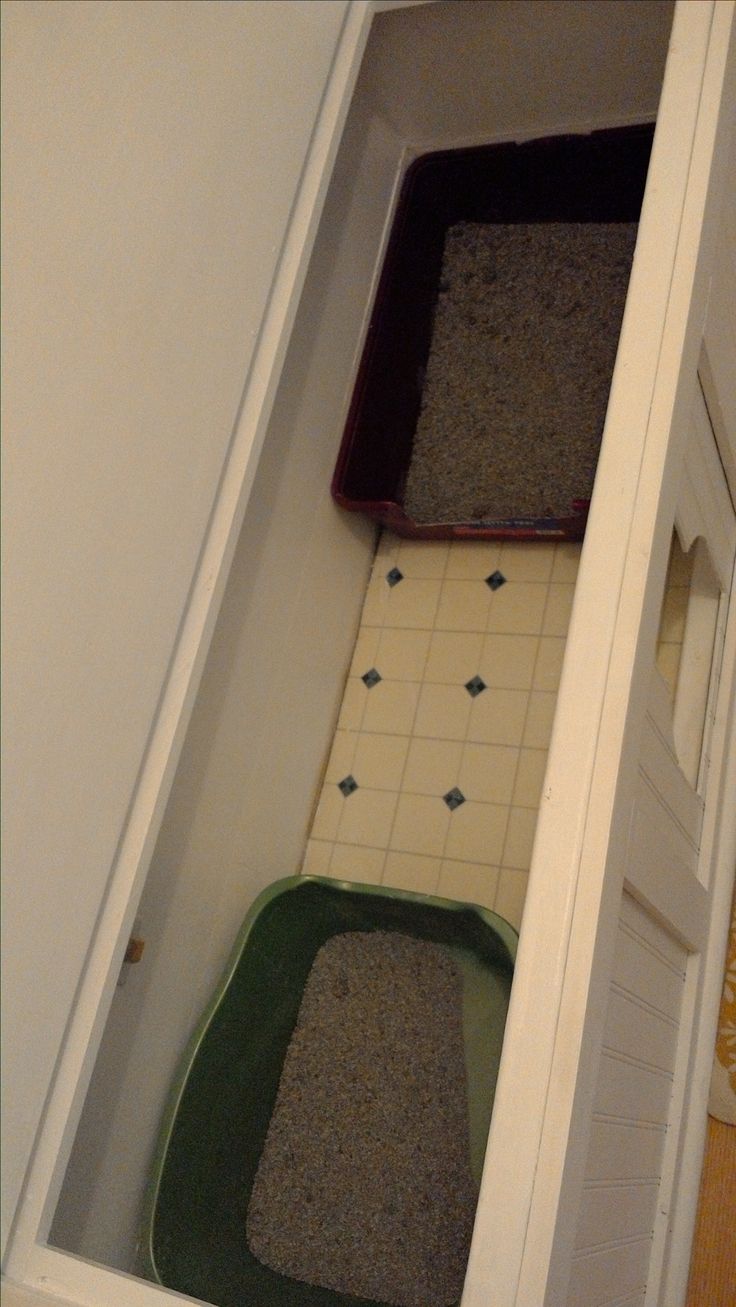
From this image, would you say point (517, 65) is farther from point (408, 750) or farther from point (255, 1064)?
point (255, 1064)

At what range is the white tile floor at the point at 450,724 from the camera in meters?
1.65

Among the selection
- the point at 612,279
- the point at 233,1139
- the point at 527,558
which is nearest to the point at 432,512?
the point at 527,558

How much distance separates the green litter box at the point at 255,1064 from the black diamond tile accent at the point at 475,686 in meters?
0.36

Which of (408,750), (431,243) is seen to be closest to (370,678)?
(408,750)

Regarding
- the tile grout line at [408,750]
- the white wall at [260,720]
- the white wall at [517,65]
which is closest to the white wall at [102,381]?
the white wall at [260,720]

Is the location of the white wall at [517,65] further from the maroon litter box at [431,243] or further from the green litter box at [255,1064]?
the green litter box at [255,1064]

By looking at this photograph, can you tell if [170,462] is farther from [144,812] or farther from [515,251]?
[515,251]

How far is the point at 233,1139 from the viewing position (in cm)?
145

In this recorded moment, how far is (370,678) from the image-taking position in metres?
1.81

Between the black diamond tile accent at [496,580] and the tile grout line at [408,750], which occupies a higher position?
the black diamond tile accent at [496,580]

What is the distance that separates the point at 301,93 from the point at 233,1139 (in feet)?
4.47

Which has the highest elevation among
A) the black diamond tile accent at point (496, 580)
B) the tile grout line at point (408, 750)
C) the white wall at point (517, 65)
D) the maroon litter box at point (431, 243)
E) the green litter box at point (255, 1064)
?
the white wall at point (517, 65)

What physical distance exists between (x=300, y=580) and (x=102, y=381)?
1.91 ft

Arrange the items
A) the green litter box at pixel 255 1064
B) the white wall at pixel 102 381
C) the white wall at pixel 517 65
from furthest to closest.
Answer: the white wall at pixel 517 65 → the green litter box at pixel 255 1064 → the white wall at pixel 102 381
